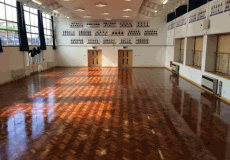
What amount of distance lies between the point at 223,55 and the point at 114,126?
318 inches

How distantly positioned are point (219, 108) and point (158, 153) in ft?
15.6

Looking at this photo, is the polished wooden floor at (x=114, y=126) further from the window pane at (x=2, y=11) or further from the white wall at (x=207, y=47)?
the window pane at (x=2, y=11)

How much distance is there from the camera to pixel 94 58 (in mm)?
22906

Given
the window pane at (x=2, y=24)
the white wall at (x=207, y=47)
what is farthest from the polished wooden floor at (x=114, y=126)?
the window pane at (x=2, y=24)

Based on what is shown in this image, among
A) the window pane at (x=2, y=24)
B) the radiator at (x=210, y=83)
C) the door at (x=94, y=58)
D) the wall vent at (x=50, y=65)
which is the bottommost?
the radiator at (x=210, y=83)

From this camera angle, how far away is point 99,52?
22766 mm

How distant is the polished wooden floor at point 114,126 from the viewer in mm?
4484

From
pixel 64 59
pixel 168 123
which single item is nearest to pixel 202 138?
pixel 168 123

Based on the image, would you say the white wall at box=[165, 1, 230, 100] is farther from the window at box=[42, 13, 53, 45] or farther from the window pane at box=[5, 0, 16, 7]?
the window at box=[42, 13, 53, 45]

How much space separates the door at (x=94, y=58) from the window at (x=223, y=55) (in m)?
14.3

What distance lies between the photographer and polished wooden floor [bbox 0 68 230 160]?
448cm

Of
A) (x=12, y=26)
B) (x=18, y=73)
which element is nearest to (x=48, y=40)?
(x=12, y=26)

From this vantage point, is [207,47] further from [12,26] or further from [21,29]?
[12,26]

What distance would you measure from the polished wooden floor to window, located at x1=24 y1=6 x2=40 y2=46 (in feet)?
27.2
